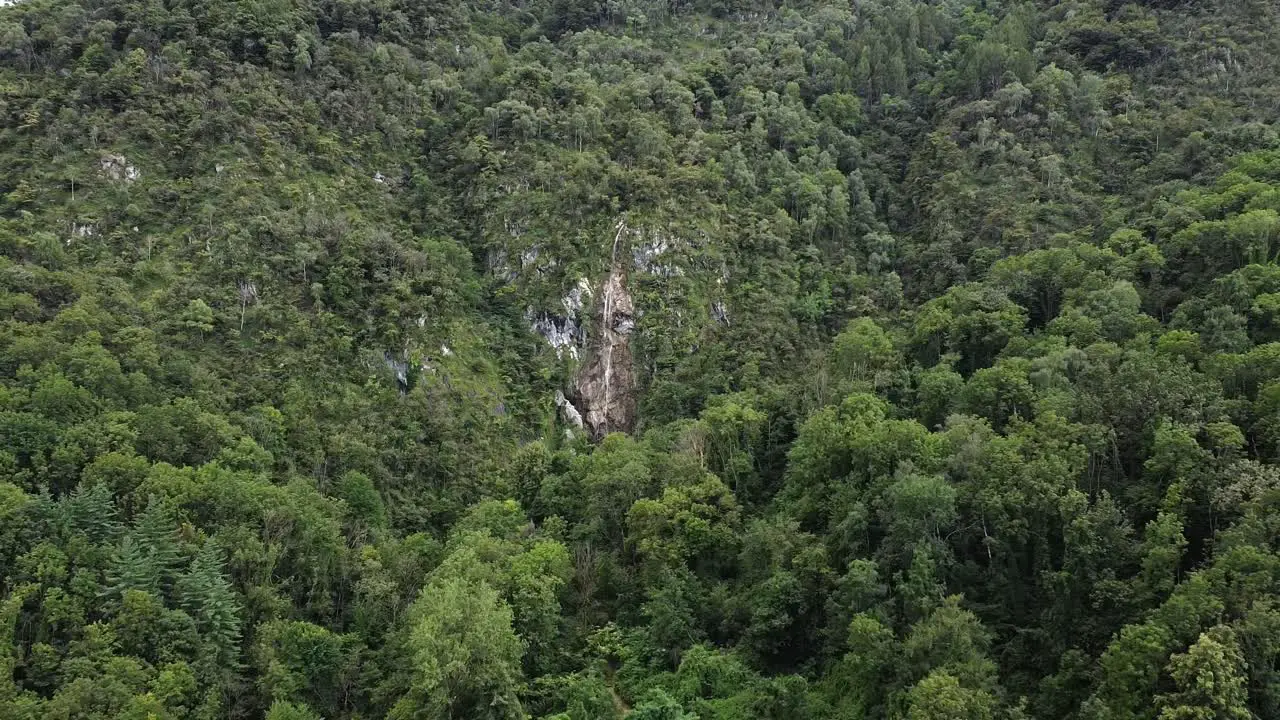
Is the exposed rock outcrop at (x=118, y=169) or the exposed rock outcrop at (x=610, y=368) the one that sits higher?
the exposed rock outcrop at (x=118, y=169)

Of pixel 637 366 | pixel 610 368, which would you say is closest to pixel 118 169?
pixel 610 368

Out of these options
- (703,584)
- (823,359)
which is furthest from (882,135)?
(703,584)

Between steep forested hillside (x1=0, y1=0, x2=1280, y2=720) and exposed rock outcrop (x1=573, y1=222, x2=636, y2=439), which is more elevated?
steep forested hillside (x1=0, y1=0, x2=1280, y2=720)

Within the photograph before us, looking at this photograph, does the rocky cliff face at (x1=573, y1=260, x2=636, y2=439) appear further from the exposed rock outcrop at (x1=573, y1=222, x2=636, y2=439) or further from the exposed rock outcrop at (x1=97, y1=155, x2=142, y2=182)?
the exposed rock outcrop at (x1=97, y1=155, x2=142, y2=182)

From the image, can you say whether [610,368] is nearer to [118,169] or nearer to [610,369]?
[610,369]

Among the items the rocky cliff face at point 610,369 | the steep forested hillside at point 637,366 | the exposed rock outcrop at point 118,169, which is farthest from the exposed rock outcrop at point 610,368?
the exposed rock outcrop at point 118,169

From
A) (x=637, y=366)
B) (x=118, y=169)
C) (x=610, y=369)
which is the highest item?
(x=118, y=169)

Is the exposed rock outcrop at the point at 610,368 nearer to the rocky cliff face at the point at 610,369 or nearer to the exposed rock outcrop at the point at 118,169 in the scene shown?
the rocky cliff face at the point at 610,369

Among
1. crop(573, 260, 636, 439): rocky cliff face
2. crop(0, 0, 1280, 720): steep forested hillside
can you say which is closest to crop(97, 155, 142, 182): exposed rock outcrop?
crop(0, 0, 1280, 720): steep forested hillside
